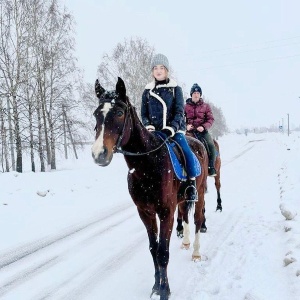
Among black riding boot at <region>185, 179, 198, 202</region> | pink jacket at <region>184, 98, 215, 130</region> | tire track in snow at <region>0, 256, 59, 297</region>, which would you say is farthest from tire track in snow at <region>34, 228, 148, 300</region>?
pink jacket at <region>184, 98, 215, 130</region>

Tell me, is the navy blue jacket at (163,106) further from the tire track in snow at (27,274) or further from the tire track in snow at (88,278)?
the tire track in snow at (27,274)

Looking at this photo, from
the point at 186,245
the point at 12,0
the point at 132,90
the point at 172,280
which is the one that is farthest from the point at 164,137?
the point at 132,90

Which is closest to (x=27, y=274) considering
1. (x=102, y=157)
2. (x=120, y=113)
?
(x=102, y=157)

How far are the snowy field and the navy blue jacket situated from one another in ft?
7.10

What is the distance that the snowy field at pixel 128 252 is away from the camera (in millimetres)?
3756

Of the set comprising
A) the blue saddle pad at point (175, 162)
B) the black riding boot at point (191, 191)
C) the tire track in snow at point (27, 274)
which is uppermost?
the blue saddle pad at point (175, 162)

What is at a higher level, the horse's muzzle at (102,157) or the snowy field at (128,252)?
the horse's muzzle at (102,157)

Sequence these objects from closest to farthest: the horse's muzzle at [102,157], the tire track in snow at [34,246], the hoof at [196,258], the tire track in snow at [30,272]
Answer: the horse's muzzle at [102,157]
the tire track in snow at [30,272]
the hoof at [196,258]
the tire track in snow at [34,246]

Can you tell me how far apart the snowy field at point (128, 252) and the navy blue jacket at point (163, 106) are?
217 cm

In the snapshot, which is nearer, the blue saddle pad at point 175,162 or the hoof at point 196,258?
the blue saddle pad at point 175,162

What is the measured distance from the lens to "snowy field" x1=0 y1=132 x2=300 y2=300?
12.3 ft

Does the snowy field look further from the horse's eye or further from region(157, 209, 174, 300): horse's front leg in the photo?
the horse's eye

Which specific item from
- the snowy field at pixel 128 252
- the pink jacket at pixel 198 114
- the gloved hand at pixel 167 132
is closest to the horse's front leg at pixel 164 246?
the snowy field at pixel 128 252

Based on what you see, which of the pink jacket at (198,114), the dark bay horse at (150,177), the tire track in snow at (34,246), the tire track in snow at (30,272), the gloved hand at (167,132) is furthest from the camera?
the pink jacket at (198,114)
